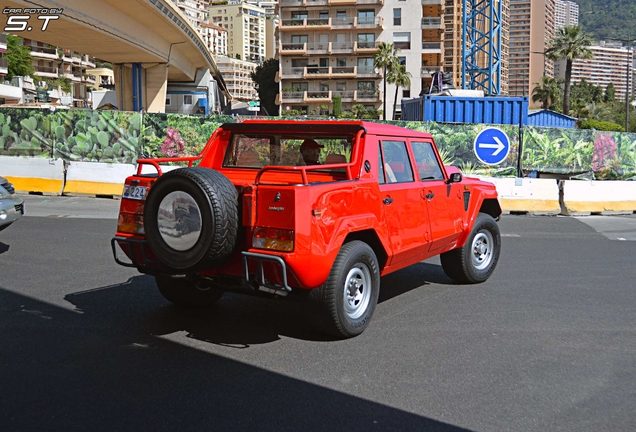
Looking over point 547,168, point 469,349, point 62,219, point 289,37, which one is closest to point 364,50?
point 289,37

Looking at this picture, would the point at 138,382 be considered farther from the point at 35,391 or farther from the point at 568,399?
the point at 568,399

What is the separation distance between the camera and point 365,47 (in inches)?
3268

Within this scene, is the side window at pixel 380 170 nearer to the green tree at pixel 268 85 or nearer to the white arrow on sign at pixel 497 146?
the white arrow on sign at pixel 497 146

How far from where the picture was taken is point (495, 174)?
1841cm

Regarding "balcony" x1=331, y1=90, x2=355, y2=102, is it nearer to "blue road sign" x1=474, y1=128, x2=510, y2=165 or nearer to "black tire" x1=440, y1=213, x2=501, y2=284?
"blue road sign" x1=474, y1=128, x2=510, y2=165

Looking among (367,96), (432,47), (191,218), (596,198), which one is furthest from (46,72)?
(191,218)

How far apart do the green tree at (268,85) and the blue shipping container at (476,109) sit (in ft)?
244

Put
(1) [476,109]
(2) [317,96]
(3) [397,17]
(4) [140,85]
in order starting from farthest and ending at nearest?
(3) [397,17] → (2) [317,96] → (4) [140,85] → (1) [476,109]

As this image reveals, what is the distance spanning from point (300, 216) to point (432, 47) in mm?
85090

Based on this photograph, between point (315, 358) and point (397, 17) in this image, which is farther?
point (397, 17)

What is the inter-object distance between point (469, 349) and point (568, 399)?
3.73 feet

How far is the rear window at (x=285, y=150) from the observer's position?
6246 millimetres

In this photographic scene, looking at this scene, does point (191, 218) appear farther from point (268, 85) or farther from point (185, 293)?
point (268, 85)

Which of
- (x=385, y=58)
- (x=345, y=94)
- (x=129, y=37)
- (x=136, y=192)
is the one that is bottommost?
(x=136, y=192)
